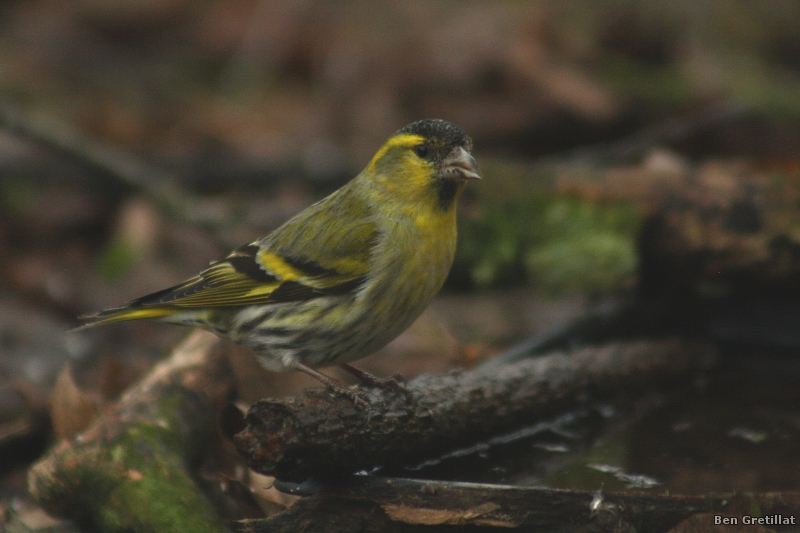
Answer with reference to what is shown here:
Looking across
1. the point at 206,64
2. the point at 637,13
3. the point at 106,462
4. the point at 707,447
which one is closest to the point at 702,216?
the point at 707,447

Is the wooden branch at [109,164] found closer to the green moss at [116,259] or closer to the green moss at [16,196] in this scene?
the green moss at [116,259]

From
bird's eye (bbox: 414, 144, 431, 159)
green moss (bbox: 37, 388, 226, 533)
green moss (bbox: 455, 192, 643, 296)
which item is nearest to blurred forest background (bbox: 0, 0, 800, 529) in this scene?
green moss (bbox: 455, 192, 643, 296)

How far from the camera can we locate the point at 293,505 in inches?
125

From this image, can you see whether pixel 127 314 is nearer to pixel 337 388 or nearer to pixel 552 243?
pixel 337 388

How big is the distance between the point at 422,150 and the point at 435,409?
132cm

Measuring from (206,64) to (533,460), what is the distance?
9.61 m

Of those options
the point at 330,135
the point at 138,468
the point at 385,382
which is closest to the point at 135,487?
the point at 138,468

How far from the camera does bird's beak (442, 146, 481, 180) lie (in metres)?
4.08

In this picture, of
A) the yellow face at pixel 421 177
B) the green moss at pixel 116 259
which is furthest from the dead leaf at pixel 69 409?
the green moss at pixel 116 259

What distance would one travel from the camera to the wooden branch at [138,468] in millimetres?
3361

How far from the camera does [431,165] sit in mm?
4258

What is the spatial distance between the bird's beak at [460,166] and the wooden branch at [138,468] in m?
1.59

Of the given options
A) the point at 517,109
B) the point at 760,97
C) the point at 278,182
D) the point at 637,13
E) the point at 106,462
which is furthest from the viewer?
the point at 637,13

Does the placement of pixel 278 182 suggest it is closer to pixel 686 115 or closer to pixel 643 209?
pixel 643 209
